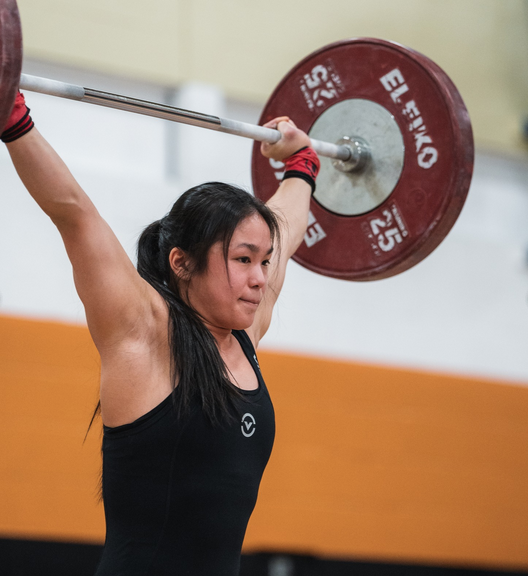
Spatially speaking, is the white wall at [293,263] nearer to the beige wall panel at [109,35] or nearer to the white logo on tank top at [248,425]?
the beige wall panel at [109,35]

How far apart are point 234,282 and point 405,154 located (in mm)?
919

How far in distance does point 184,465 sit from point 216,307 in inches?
11.5

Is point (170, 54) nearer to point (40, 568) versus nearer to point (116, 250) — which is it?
point (40, 568)

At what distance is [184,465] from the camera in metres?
1.24

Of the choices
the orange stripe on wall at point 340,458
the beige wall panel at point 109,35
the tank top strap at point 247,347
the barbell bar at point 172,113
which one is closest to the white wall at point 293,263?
the beige wall panel at point 109,35

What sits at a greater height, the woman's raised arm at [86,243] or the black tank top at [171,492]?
the woman's raised arm at [86,243]

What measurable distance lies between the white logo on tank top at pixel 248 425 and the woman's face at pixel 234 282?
0.17 m

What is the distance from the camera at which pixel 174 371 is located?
Result: 1.27 meters

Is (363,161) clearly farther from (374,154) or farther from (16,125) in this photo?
(16,125)

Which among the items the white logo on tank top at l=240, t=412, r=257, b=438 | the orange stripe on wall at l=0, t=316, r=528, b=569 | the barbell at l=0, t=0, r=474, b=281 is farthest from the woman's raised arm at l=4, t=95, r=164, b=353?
the orange stripe on wall at l=0, t=316, r=528, b=569

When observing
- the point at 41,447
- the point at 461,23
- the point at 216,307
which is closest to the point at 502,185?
the point at 461,23

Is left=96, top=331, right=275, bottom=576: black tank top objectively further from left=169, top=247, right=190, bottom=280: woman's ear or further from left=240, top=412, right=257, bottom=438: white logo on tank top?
left=169, top=247, right=190, bottom=280: woman's ear

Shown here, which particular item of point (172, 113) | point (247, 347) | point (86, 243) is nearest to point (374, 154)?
point (172, 113)

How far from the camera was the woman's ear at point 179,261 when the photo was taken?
4.52ft
